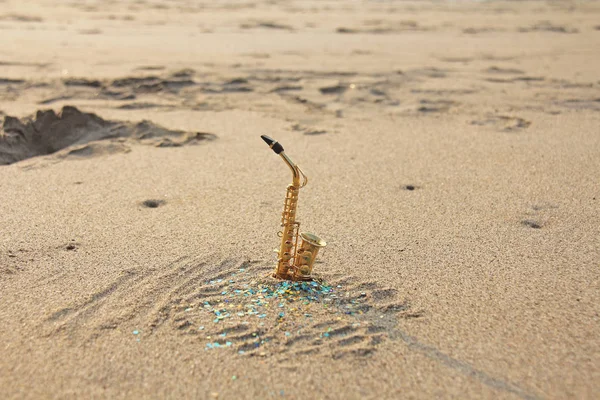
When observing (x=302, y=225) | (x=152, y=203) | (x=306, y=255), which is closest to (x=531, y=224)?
(x=302, y=225)

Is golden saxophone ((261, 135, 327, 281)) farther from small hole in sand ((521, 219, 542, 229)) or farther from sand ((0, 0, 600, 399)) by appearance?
small hole in sand ((521, 219, 542, 229))

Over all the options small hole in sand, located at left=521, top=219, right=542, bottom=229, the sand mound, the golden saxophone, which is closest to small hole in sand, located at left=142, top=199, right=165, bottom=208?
the sand mound

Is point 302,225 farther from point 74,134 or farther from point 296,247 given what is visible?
point 74,134

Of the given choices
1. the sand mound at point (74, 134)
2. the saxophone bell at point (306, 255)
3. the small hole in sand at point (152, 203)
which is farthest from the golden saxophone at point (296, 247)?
the sand mound at point (74, 134)

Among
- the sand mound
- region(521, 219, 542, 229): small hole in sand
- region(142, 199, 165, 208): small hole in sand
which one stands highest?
the sand mound

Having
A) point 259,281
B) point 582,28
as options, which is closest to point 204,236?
point 259,281

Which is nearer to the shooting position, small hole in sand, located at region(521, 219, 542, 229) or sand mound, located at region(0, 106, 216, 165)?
small hole in sand, located at region(521, 219, 542, 229)
